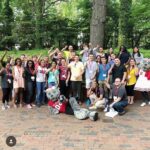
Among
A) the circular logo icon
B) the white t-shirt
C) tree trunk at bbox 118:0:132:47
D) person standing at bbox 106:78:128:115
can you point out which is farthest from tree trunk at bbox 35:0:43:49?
the circular logo icon

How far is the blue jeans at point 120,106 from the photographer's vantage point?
12.6 meters

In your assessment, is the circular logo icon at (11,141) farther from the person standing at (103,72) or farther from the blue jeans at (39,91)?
the person standing at (103,72)

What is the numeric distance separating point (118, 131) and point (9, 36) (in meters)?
18.0

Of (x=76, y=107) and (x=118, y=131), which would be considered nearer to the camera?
(x=118, y=131)

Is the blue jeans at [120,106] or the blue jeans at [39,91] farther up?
the blue jeans at [39,91]

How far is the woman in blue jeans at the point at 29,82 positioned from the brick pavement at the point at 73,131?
590mm

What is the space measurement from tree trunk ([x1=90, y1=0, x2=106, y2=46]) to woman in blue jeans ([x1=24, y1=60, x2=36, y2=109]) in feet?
14.2

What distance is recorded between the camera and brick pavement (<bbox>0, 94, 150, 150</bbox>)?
9.98 meters

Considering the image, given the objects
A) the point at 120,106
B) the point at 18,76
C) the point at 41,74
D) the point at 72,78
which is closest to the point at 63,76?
the point at 72,78

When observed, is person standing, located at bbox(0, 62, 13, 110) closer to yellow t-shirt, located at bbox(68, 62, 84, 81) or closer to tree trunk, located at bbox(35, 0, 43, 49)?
yellow t-shirt, located at bbox(68, 62, 84, 81)

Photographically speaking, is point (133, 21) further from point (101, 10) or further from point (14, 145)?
point (14, 145)

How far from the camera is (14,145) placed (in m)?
9.95

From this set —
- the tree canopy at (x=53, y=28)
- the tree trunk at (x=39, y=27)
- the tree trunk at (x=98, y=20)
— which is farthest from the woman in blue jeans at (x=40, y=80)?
the tree trunk at (x=39, y=27)

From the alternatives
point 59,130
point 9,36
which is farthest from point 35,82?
point 9,36
